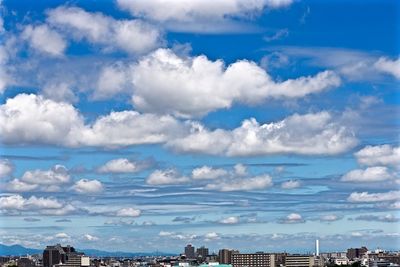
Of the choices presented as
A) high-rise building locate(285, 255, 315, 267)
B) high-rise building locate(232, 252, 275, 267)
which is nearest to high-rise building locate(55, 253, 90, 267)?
high-rise building locate(232, 252, 275, 267)

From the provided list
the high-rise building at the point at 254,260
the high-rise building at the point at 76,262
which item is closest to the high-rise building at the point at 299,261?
the high-rise building at the point at 254,260

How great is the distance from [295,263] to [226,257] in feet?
60.7

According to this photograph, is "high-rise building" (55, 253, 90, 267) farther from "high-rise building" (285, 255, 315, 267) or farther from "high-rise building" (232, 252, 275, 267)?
"high-rise building" (285, 255, 315, 267)

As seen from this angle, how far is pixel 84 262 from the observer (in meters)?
196

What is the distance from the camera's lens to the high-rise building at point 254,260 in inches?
7402

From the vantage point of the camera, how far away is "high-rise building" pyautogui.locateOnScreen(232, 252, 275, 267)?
18800 cm

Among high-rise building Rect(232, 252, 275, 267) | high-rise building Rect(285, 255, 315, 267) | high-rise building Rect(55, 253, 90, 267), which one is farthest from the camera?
high-rise building Rect(55, 253, 90, 267)

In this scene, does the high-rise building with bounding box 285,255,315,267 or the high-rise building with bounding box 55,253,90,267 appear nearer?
the high-rise building with bounding box 285,255,315,267

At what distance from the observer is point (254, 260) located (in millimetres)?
189500

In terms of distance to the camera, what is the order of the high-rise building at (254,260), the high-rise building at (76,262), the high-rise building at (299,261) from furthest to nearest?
the high-rise building at (76,262)
the high-rise building at (254,260)
the high-rise building at (299,261)

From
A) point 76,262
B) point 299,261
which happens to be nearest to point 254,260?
point 299,261

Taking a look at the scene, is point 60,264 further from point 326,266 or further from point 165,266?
point 326,266

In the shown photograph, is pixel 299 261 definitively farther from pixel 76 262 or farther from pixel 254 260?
pixel 76 262

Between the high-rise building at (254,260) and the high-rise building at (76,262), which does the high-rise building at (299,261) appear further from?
the high-rise building at (76,262)
